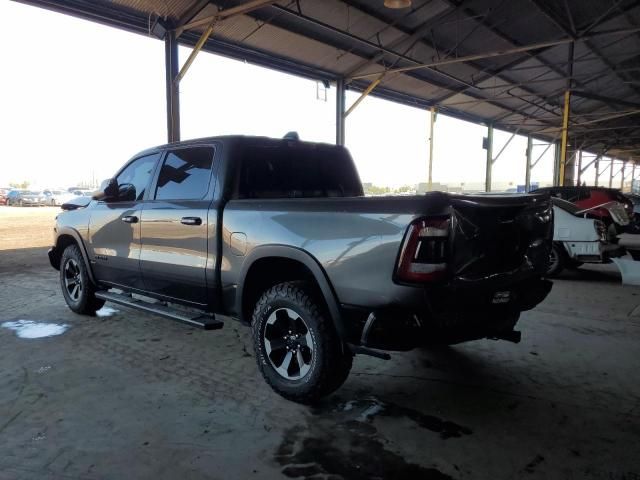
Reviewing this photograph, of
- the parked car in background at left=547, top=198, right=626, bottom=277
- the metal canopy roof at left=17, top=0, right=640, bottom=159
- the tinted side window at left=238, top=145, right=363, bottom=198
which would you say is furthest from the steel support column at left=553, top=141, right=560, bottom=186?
the tinted side window at left=238, top=145, right=363, bottom=198

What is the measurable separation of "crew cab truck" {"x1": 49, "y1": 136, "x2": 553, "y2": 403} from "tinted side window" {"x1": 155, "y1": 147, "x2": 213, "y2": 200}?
0.05ft

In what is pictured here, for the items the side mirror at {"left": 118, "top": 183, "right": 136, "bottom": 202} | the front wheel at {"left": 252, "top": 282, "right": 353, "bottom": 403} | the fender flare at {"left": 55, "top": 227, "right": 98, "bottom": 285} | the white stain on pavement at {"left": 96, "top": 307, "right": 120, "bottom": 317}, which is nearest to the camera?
the front wheel at {"left": 252, "top": 282, "right": 353, "bottom": 403}

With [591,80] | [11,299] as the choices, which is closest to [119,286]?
[11,299]

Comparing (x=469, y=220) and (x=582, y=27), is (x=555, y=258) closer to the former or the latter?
(x=469, y=220)

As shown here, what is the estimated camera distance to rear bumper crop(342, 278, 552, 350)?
247 cm

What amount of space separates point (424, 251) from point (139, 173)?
3.14 metres

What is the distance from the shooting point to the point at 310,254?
9.44 ft

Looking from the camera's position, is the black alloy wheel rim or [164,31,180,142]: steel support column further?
[164,31,180,142]: steel support column

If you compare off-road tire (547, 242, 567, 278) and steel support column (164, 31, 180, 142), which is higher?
steel support column (164, 31, 180, 142)

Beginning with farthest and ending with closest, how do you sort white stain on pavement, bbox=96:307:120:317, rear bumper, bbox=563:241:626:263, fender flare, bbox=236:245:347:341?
rear bumper, bbox=563:241:626:263
white stain on pavement, bbox=96:307:120:317
fender flare, bbox=236:245:347:341

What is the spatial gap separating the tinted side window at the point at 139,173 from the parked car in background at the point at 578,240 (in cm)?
573

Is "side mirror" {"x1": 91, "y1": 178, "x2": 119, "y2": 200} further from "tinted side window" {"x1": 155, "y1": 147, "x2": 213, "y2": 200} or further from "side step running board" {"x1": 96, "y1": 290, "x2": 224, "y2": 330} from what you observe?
"side step running board" {"x1": 96, "y1": 290, "x2": 224, "y2": 330}

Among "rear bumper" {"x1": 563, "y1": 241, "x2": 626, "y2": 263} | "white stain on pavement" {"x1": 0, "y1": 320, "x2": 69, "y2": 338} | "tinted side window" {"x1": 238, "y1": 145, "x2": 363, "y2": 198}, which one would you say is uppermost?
"tinted side window" {"x1": 238, "y1": 145, "x2": 363, "y2": 198}

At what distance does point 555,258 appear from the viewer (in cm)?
742
